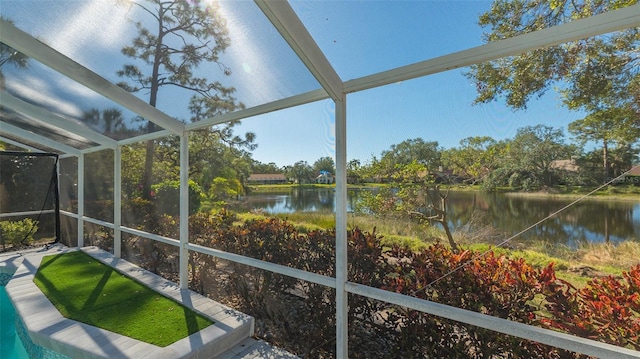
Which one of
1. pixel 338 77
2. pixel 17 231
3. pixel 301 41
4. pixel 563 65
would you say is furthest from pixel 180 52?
pixel 17 231

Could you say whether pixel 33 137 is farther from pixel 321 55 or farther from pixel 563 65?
pixel 563 65

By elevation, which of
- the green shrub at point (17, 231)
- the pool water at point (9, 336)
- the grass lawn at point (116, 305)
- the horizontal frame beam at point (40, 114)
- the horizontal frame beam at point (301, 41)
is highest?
the horizontal frame beam at point (40, 114)

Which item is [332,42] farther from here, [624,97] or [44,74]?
[44,74]

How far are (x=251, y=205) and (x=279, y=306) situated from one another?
1.62m

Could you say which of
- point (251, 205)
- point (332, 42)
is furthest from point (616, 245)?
point (251, 205)

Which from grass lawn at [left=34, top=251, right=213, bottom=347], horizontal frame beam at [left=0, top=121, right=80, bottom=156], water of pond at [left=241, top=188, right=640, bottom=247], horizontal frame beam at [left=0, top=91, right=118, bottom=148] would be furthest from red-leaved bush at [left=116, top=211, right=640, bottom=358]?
Answer: horizontal frame beam at [left=0, top=121, right=80, bottom=156]

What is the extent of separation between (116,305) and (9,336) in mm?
1876

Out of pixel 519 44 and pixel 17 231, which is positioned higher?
pixel 519 44

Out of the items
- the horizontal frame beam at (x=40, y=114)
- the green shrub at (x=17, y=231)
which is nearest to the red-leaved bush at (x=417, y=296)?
the horizontal frame beam at (x=40, y=114)

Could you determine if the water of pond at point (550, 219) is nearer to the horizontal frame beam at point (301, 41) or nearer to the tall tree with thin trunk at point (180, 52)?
the horizontal frame beam at point (301, 41)

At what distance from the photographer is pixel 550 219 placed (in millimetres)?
1953

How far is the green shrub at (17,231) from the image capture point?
23.0ft

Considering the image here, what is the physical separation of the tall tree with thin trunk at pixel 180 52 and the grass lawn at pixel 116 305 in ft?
8.88

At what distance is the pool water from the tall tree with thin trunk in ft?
12.8
